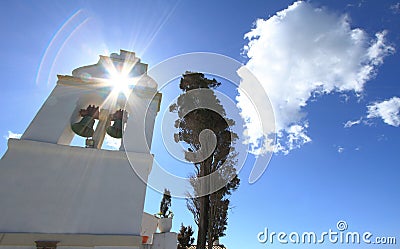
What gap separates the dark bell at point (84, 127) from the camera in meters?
5.60

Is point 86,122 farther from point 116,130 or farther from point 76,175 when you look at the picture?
point 76,175

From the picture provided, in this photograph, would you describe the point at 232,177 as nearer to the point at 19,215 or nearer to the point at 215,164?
the point at 215,164

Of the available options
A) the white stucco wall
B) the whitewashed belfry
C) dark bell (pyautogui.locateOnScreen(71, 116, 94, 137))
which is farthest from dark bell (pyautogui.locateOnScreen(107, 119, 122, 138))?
the white stucco wall

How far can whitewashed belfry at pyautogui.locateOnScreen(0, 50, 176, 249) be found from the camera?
169 inches

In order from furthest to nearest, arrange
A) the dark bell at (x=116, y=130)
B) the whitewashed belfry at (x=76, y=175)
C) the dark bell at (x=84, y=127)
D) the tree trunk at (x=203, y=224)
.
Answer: the tree trunk at (x=203, y=224) < the dark bell at (x=116, y=130) < the dark bell at (x=84, y=127) < the whitewashed belfry at (x=76, y=175)

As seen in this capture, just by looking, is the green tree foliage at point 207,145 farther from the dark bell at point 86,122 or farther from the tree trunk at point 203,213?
the dark bell at point 86,122

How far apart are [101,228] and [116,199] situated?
1.71 feet

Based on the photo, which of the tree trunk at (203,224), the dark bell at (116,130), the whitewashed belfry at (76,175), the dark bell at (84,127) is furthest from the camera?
the tree trunk at (203,224)

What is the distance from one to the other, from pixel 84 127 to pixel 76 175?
48.7 inches

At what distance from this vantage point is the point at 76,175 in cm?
475

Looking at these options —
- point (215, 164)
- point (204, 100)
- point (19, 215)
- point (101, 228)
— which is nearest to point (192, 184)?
point (215, 164)

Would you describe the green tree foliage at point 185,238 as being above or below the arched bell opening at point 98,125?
below

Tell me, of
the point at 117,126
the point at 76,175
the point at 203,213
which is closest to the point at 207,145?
the point at 203,213

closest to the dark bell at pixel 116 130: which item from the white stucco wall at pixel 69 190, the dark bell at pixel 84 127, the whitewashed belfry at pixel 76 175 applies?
the whitewashed belfry at pixel 76 175
